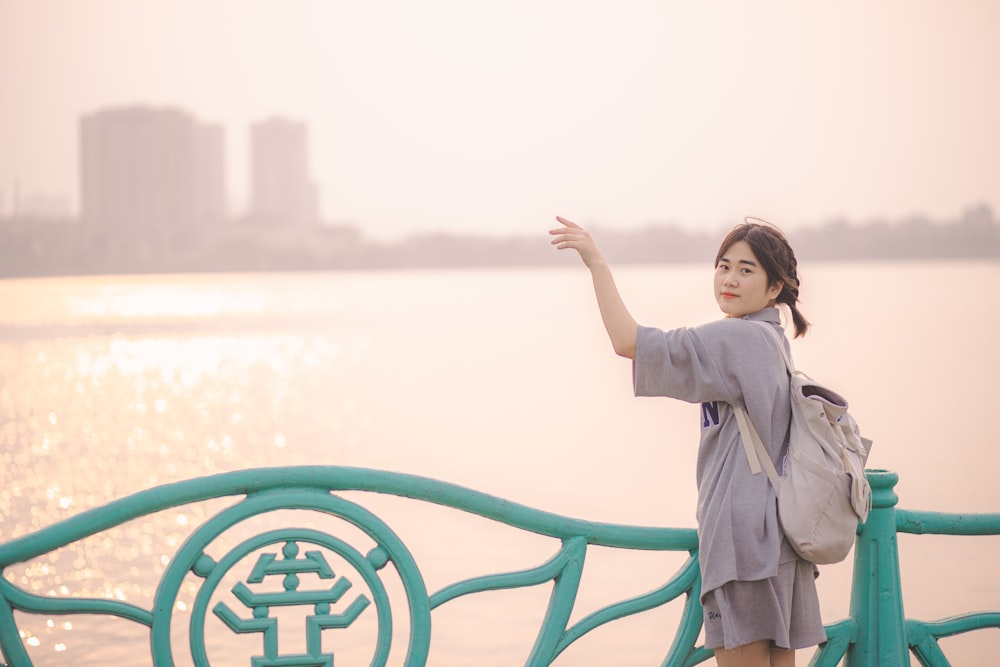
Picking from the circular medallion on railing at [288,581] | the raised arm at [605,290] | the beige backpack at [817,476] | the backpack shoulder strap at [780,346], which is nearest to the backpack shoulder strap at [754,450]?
the beige backpack at [817,476]

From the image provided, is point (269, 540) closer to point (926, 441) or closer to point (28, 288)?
point (926, 441)

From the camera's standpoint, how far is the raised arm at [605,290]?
7.55 feet

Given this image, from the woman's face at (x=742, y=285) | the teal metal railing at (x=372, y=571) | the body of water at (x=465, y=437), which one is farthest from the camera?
the body of water at (x=465, y=437)

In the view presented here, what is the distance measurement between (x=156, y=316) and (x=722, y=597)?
87.3 m

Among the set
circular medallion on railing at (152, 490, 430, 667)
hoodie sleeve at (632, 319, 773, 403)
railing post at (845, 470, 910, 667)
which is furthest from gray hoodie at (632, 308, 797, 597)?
circular medallion on railing at (152, 490, 430, 667)

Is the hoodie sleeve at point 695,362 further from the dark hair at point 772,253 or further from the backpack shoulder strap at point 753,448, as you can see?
the dark hair at point 772,253

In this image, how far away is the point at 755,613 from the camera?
2295 mm

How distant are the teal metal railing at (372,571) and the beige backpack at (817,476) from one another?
175mm

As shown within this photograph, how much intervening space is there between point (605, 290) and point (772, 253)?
43 centimetres

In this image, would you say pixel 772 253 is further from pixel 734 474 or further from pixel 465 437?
pixel 465 437

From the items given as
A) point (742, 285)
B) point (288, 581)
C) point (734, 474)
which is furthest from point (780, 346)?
point (288, 581)

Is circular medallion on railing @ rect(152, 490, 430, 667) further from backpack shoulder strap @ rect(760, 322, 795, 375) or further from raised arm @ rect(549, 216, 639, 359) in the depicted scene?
backpack shoulder strap @ rect(760, 322, 795, 375)

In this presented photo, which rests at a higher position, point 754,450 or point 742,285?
point 742,285

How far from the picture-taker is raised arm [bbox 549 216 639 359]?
2.30m
